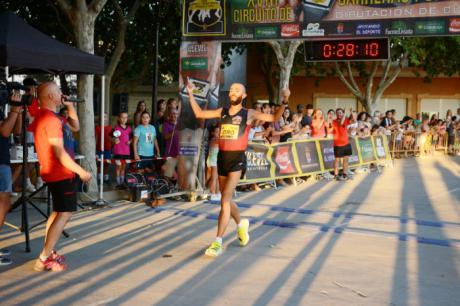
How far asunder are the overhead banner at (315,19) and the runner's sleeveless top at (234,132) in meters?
4.79

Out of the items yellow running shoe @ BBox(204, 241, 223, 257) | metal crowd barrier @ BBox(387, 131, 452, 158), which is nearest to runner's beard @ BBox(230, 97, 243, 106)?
yellow running shoe @ BBox(204, 241, 223, 257)

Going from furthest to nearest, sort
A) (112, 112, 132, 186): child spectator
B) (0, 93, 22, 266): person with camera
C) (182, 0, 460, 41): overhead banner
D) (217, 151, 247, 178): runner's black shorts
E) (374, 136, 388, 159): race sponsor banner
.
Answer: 1. (374, 136, 388, 159): race sponsor banner
2. (112, 112, 132, 186): child spectator
3. (182, 0, 460, 41): overhead banner
4. (217, 151, 247, 178): runner's black shorts
5. (0, 93, 22, 266): person with camera

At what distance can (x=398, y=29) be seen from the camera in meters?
11.9

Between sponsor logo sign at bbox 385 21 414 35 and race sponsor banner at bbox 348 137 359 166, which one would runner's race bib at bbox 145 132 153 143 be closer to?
sponsor logo sign at bbox 385 21 414 35

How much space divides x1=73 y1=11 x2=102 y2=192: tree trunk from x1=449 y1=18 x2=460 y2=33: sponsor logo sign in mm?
6208

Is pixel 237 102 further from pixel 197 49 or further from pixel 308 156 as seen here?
pixel 308 156

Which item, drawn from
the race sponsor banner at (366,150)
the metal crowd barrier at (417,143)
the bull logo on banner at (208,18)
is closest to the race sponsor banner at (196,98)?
the bull logo on banner at (208,18)

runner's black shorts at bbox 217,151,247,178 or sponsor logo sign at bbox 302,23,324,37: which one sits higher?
A: sponsor logo sign at bbox 302,23,324,37

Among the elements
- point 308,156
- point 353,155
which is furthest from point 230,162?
point 353,155

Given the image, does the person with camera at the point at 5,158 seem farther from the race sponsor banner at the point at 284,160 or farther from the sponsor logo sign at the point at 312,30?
the race sponsor banner at the point at 284,160

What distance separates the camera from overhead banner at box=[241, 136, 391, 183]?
14453 millimetres

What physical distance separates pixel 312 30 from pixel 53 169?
266 inches

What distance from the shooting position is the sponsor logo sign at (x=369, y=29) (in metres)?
11.9

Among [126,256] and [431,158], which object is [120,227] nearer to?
[126,256]
